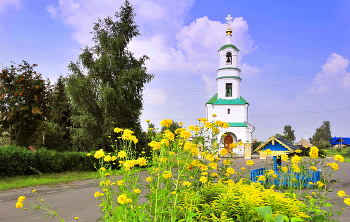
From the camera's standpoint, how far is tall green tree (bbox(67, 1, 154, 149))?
18.0 m

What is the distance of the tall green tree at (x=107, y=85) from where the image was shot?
59.2ft

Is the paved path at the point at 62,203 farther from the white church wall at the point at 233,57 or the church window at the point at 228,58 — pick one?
the church window at the point at 228,58

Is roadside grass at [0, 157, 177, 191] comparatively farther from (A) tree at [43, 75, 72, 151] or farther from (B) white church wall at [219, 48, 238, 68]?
(B) white church wall at [219, 48, 238, 68]

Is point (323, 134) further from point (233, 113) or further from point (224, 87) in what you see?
point (224, 87)

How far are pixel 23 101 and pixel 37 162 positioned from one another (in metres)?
5.85

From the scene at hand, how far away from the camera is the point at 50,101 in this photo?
738 inches

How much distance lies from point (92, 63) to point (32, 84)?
4.35 meters

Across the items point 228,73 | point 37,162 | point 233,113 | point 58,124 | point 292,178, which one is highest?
point 228,73

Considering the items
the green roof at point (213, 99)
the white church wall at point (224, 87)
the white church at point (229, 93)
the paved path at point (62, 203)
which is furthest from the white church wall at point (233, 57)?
the paved path at point (62, 203)

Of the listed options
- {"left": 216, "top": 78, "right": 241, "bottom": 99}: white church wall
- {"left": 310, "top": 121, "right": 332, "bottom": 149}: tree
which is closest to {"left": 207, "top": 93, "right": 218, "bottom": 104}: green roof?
{"left": 216, "top": 78, "right": 241, "bottom": 99}: white church wall

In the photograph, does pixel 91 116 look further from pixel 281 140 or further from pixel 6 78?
pixel 281 140

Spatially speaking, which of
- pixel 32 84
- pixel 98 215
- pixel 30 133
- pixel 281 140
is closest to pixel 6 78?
pixel 32 84

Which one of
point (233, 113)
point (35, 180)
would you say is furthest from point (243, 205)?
point (233, 113)

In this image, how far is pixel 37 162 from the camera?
1359 cm
